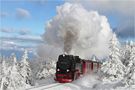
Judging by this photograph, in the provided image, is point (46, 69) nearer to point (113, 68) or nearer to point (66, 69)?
point (66, 69)

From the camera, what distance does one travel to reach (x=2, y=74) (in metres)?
33.8

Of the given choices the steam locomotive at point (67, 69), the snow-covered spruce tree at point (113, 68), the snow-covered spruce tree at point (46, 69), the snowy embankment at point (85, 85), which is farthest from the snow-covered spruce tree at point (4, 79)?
the snow-covered spruce tree at point (46, 69)

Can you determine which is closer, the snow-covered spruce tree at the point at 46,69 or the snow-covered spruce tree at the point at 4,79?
the snow-covered spruce tree at the point at 4,79

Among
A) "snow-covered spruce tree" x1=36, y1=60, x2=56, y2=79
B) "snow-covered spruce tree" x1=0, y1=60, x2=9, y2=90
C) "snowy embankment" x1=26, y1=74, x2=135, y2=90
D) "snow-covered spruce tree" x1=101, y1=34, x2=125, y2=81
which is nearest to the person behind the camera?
"snowy embankment" x1=26, y1=74, x2=135, y2=90

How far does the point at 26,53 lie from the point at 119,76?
19.5 meters

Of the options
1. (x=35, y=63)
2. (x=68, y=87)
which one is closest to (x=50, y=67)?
(x=35, y=63)

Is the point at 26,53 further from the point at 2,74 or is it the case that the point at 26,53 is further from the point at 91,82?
the point at 2,74

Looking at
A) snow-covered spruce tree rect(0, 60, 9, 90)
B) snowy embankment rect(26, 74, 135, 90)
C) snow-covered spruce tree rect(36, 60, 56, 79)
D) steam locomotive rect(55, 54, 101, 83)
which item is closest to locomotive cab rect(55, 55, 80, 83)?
steam locomotive rect(55, 54, 101, 83)

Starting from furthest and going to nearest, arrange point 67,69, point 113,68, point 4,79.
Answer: point 67,69
point 113,68
point 4,79

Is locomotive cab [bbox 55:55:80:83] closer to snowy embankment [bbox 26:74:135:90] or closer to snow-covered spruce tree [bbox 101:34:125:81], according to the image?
snowy embankment [bbox 26:74:135:90]

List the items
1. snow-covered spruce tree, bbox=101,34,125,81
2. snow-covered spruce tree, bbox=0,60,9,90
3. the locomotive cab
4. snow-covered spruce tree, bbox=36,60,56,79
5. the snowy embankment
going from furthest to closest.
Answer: snow-covered spruce tree, bbox=36,60,56,79 → the locomotive cab → snow-covered spruce tree, bbox=101,34,125,81 → snow-covered spruce tree, bbox=0,60,9,90 → the snowy embankment

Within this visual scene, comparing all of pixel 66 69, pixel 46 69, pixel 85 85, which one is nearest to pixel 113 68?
pixel 85 85

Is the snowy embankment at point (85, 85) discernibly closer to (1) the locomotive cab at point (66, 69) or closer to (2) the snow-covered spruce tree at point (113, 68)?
(1) the locomotive cab at point (66, 69)

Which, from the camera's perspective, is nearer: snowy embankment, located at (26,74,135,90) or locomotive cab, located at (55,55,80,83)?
snowy embankment, located at (26,74,135,90)
